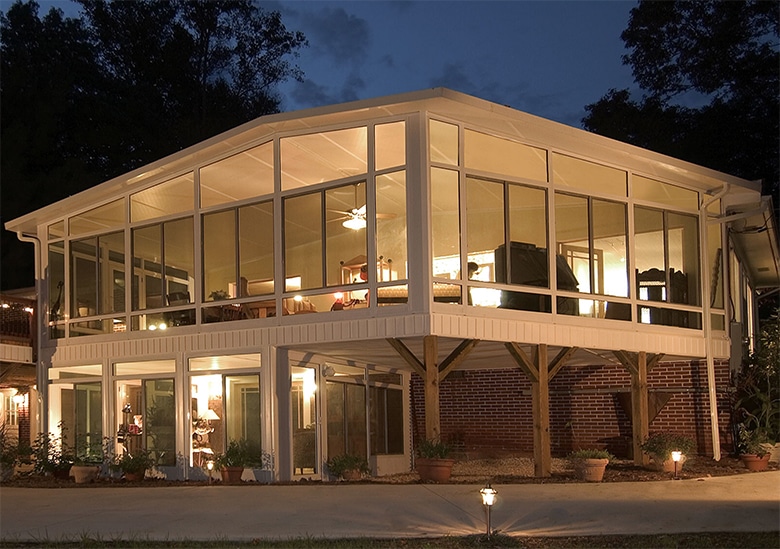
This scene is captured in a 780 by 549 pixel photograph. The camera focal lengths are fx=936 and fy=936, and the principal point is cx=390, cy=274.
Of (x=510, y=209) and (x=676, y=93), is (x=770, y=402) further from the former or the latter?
(x=676, y=93)

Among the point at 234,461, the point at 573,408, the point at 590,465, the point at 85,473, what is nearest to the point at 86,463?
the point at 85,473

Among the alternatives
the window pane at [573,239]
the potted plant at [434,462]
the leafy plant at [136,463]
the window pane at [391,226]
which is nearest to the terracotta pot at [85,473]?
the leafy plant at [136,463]

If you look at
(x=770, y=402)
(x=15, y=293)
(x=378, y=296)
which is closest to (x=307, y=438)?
(x=378, y=296)

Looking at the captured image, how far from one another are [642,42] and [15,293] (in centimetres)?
2643

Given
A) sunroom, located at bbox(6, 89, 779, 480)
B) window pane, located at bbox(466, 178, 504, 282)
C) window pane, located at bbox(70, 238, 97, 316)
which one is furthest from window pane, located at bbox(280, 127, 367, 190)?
window pane, located at bbox(70, 238, 97, 316)

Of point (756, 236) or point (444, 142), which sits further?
point (756, 236)

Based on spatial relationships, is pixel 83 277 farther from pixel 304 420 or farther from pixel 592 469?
pixel 592 469

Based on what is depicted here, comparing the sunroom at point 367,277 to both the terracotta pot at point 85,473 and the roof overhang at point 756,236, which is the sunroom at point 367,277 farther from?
the terracotta pot at point 85,473

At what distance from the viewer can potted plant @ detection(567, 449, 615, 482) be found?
1267cm

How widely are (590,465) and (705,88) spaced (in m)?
25.5

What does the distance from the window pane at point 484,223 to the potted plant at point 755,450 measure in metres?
4.87

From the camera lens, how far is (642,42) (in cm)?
3706

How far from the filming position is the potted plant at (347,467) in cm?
1379

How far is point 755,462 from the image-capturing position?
14047 millimetres
